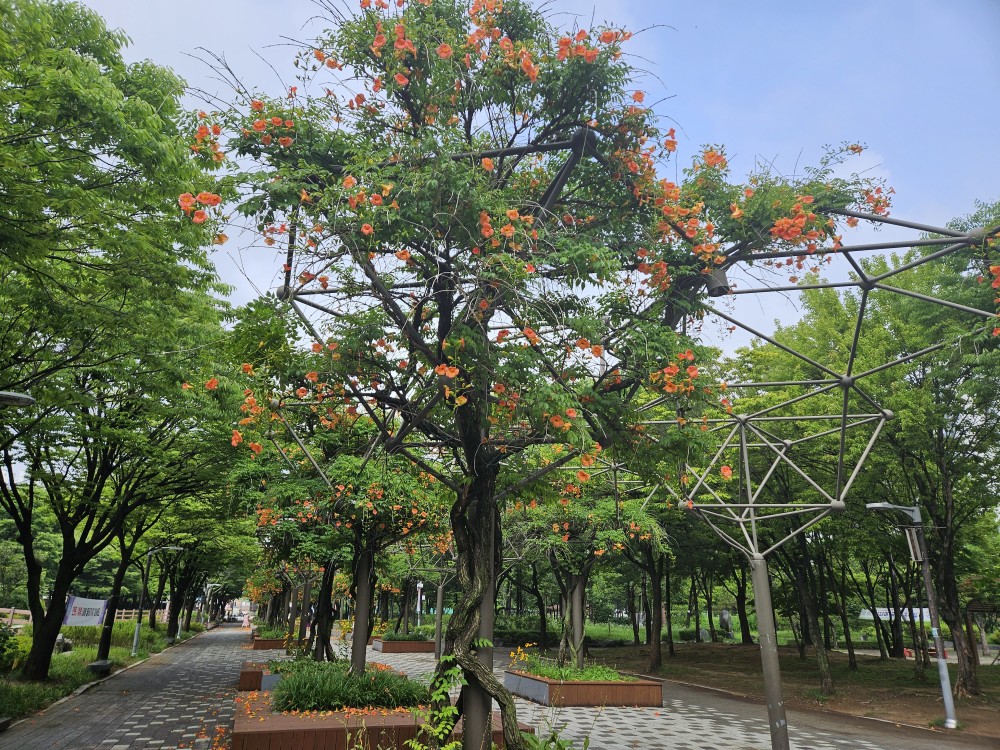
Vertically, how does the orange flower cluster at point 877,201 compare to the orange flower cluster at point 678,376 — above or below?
above

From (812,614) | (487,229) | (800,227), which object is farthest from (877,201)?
(812,614)

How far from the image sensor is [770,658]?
8242 millimetres

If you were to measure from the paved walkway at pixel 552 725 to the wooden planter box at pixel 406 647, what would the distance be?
44.3ft

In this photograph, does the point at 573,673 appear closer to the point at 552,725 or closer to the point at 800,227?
the point at 552,725

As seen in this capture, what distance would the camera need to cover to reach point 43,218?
758 centimetres

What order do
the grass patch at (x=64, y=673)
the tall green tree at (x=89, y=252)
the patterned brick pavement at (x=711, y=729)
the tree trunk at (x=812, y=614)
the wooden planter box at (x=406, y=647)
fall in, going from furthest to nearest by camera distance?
1. the wooden planter box at (x=406, y=647)
2. the tree trunk at (x=812, y=614)
3. the grass patch at (x=64, y=673)
4. the patterned brick pavement at (x=711, y=729)
5. the tall green tree at (x=89, y=252)

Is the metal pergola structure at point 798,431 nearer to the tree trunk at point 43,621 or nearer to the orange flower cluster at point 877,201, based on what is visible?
the orange flower cluster at point 877,201

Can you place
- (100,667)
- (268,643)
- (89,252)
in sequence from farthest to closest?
1. (268,643)
2. (100,667)
3. (89,252)

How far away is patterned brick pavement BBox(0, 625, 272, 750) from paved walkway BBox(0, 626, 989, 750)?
2 centimetres

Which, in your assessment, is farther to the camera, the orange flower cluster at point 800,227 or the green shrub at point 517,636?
the green shrub at point 517,636

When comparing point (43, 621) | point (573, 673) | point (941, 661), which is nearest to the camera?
point (941, 661)

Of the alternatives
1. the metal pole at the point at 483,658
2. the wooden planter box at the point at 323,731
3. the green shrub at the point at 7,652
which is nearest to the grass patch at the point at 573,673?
the wooden planter box at the point at 323,731

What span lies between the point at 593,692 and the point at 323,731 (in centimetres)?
949

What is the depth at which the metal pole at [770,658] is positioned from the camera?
760 centimetres
